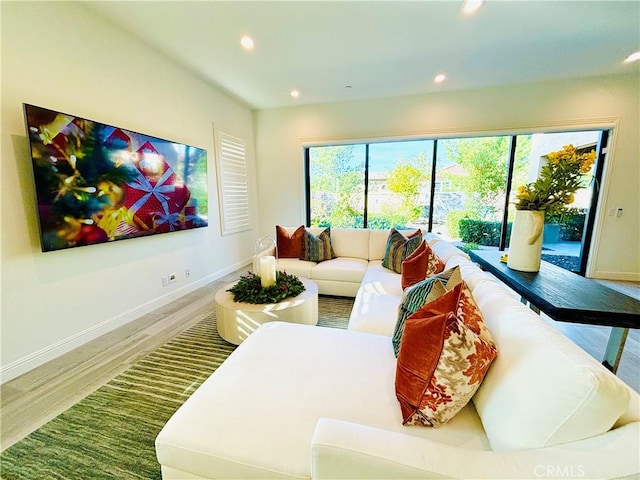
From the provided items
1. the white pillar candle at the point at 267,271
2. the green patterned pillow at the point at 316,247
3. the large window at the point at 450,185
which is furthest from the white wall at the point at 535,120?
the white pillar candle at the point at 267,271

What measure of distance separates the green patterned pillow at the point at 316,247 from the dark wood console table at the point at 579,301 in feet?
6.44

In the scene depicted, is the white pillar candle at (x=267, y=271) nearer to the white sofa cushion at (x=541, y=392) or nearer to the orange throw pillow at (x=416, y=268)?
the orange throw pillow at (x=416, y=268)

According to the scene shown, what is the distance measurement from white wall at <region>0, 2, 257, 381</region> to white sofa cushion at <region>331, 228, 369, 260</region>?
2.03 metres

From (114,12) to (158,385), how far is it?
3124 millimetres

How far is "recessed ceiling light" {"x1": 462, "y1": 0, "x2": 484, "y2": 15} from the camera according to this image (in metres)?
2.09

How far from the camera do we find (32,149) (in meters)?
1.76

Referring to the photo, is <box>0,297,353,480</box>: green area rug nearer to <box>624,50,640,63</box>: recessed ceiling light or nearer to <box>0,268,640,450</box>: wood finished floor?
<box>0,268,640,450</box>: wood finished floor

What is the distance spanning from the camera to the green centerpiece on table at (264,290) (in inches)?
84.4

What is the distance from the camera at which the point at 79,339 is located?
7.24ft

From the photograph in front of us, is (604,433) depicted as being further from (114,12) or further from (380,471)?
(114,12)

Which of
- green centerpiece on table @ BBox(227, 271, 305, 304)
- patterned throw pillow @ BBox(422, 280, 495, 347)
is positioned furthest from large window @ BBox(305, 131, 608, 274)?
patterned throw pillow @ BBox(422, 280, 495, 347)

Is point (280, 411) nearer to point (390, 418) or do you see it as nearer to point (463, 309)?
point (390, 418)

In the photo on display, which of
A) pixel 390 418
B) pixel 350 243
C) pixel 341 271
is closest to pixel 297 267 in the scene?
pixel 341 271

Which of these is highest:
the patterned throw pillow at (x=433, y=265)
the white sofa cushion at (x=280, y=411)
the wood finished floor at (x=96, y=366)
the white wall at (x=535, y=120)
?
the white wall at (x=535, y=120)
